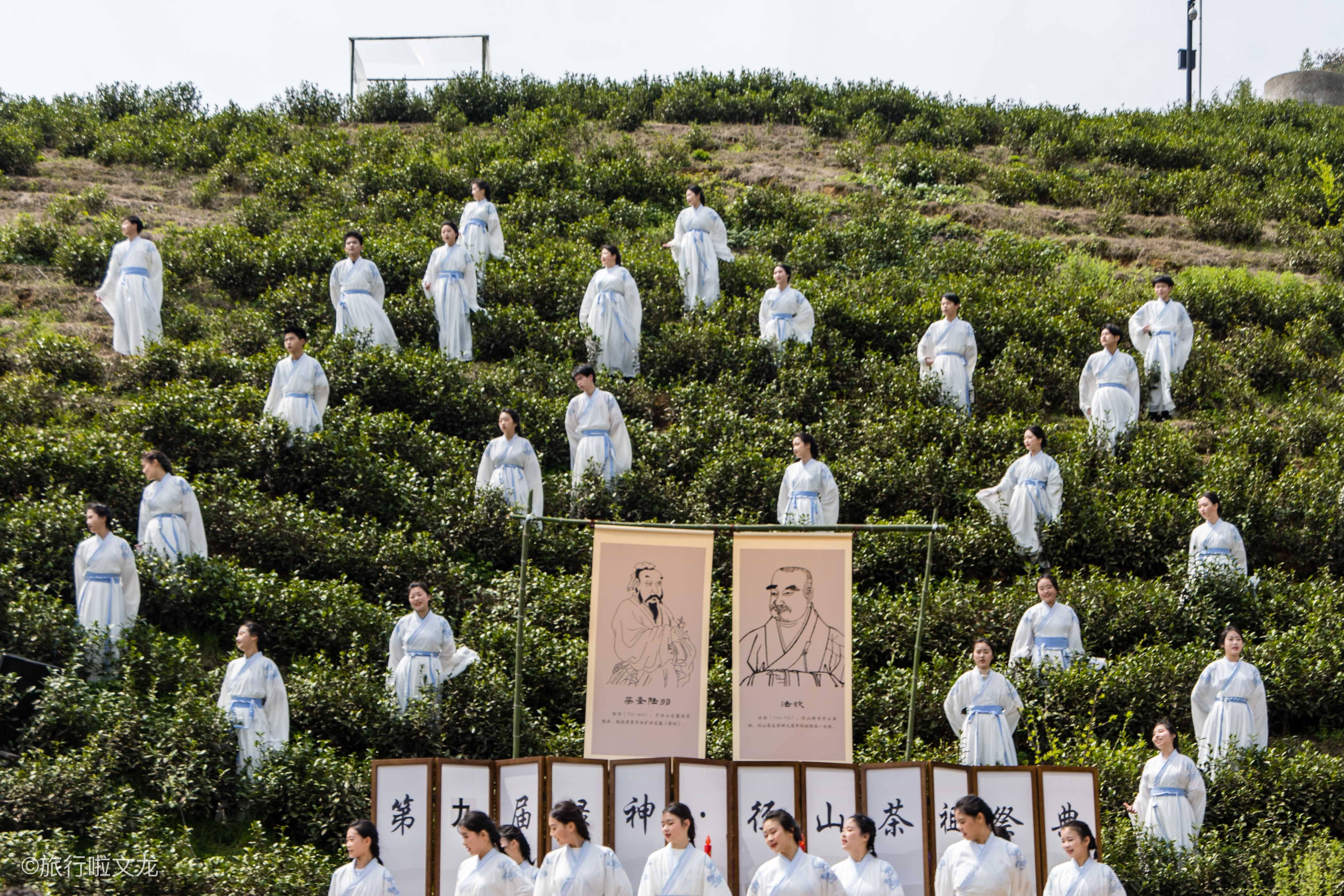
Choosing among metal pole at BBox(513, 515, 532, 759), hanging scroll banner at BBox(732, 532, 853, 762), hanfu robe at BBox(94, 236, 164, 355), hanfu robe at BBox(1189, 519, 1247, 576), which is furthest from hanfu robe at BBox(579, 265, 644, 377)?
hanging scroll banner at BBox(732, 532, 853, 762)

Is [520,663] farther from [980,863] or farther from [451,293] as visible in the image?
[451,293]

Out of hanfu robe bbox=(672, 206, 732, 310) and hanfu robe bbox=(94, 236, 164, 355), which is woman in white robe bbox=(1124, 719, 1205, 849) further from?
hanfu robe bbox=(94, 236, 164, 355)

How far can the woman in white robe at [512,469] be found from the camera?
1300 cm

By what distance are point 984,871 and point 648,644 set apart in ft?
8.44

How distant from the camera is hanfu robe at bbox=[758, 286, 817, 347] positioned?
16.6m

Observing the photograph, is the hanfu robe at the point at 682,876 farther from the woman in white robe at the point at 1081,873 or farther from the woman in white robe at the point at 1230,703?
the woman in white robe at the point at 1230,703

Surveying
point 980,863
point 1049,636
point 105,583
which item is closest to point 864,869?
point 980,863

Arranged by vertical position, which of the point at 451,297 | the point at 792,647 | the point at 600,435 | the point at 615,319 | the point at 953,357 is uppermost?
the point at 451,297

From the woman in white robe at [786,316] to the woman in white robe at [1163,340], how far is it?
153 inches

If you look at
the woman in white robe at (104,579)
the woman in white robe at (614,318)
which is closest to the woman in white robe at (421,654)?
the woman in white robe at (104,579)

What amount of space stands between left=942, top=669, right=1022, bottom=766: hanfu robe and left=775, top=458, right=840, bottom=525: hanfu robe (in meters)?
2.67

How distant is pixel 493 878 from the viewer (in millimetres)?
7547

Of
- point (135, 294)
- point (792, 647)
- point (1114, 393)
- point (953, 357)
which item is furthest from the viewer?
point (135, 294)

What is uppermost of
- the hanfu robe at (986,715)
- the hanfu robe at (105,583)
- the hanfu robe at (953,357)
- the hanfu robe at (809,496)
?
the hanfu robe at (953,357)
